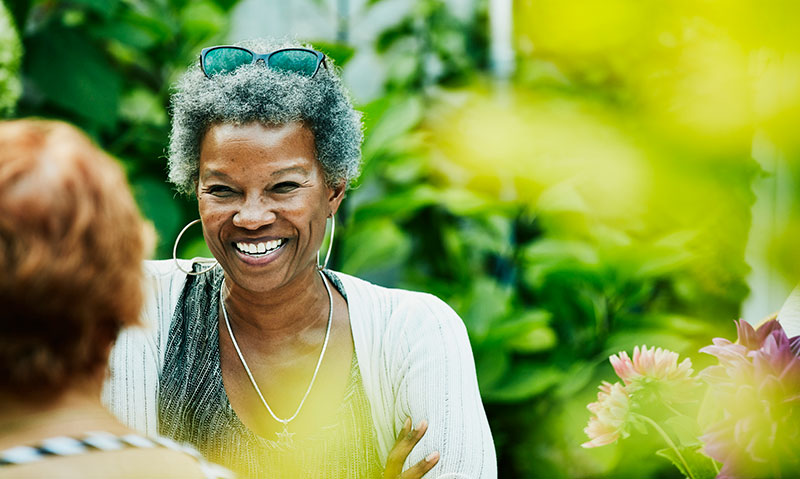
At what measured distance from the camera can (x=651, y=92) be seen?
86 centimetres

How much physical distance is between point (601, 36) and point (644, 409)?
2.18 feet

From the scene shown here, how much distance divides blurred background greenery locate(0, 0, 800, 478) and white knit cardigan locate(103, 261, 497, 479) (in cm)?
49

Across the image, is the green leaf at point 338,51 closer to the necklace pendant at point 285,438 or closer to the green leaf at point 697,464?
the necklace pendant at point 285,438

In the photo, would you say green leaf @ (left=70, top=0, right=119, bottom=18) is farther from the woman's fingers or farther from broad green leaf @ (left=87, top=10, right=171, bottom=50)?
the woman's fingers

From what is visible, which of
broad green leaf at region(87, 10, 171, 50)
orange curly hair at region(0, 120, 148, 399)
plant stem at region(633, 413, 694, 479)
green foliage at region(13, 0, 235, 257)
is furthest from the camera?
broad green leaf at region(87, 10, 171, 50)

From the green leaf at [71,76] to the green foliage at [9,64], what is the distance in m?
0.06

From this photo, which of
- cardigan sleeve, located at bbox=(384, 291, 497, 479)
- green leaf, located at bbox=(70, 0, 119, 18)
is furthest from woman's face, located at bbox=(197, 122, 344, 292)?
green leaf, located at bbox=(70, 0, 119, 18)

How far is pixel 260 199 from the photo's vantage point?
5.56ft

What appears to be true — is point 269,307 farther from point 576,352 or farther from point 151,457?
point 576,352

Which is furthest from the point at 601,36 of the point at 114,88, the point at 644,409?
the point at 114,88

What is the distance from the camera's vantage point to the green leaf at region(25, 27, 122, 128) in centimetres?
299

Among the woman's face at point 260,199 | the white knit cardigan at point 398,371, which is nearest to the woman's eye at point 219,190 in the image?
the woman's face at point 260,199

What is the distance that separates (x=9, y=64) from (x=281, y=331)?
172cm

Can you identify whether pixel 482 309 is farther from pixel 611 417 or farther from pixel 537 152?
pixel 611 417
